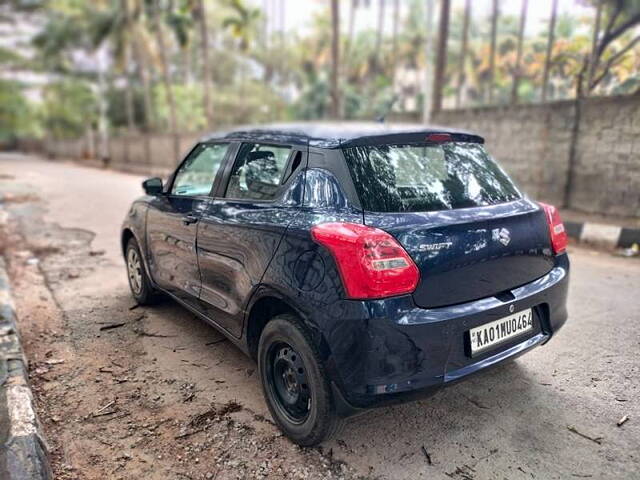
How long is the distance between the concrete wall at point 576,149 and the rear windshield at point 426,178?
665cm

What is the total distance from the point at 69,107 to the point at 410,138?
172ft

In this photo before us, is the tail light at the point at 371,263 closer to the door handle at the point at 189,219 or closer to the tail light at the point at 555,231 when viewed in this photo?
the tail light at the point at 555,231

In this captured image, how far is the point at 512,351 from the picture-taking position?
261cm

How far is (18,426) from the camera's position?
8.30ft

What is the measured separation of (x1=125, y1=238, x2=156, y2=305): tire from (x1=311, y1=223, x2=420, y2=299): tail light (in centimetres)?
268

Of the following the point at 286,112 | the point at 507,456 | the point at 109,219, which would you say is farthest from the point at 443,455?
the point at 286,112

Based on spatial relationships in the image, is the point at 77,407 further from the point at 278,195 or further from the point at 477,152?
the point at 477,152

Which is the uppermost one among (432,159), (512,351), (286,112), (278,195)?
(286,112)

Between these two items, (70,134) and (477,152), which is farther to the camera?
(70,134)

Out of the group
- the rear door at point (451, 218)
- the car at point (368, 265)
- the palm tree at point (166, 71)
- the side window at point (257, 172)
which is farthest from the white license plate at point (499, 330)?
the palm tree at point (166, 71)

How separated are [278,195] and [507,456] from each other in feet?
5.83

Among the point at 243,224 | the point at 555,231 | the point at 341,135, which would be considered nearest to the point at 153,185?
the point at 243,224

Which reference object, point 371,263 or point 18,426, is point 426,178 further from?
point 18,426

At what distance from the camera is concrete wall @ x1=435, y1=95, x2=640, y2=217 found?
827cm
